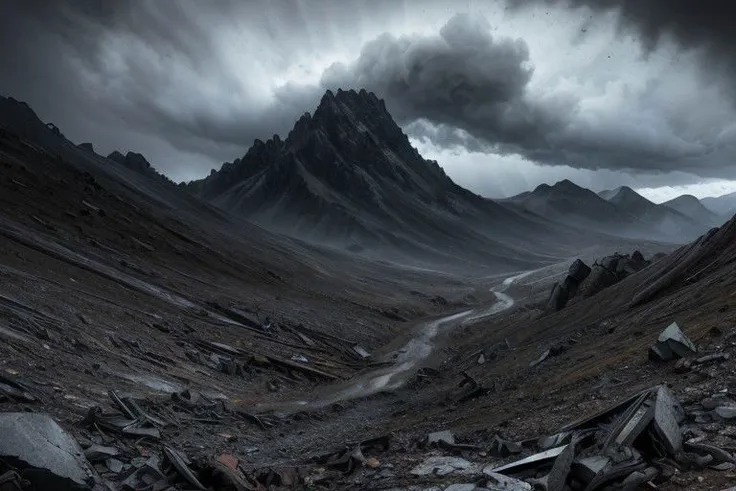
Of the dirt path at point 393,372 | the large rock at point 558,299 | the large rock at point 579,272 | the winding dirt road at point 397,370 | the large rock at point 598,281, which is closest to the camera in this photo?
the dirt path at point 393,372

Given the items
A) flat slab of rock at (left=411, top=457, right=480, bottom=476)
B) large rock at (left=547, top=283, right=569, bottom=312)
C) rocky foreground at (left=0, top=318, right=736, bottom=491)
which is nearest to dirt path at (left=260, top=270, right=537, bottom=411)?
rocky foreground at (left=0, top=318, right=736, bottom=491)

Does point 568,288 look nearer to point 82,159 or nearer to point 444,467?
point 444,467

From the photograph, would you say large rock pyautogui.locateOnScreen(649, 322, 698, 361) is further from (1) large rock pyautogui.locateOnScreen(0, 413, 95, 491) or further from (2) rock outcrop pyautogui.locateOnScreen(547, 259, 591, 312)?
(2) rock outcrop pyautogui.locateOnScreen(547, 259, 591, 312)

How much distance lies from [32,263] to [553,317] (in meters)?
45.3

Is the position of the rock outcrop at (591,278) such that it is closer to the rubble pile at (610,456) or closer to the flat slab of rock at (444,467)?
the rubble pile at (610,456)

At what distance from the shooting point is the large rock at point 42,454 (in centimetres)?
1095

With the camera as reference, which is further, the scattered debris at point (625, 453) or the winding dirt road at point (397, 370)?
the winding dirt road at point (397, 370)

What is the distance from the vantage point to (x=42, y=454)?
445 inches

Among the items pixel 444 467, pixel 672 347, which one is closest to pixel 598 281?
pixel 672 347

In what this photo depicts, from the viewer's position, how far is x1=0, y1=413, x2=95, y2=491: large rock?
35.9ft

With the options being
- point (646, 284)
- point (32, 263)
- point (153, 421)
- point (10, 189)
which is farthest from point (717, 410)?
point (10, 189)

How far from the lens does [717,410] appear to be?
1227 centimetres

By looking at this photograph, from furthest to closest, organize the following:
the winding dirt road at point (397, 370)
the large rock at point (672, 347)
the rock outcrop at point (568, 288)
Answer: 1. the rock outcrop at point (568, 288)
2. the winding dirt road at point (397, 370)
3. the large rock at point (672, 347)

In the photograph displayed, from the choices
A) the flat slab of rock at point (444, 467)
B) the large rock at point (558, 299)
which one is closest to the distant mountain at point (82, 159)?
the large rock at point (558, 299)
